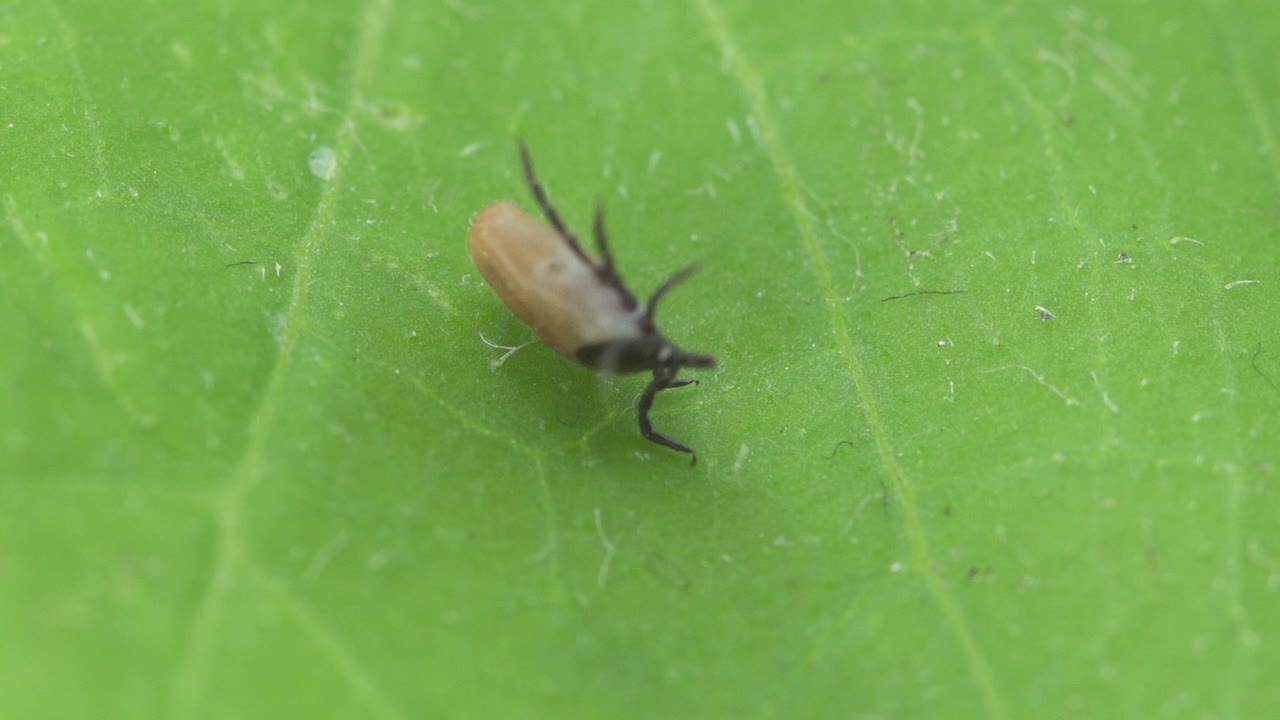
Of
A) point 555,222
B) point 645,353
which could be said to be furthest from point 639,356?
point 555,222

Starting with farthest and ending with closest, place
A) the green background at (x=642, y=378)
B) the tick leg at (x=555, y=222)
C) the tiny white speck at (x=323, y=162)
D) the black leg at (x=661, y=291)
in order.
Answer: the tiny white speck at (x=323, y=162), the tick leg at (x=555, y=222), the black leg at (x=661, y=291), the green background at (x=642, y=378)

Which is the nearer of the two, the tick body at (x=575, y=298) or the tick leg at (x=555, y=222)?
the tick body at (x=575, y=298)

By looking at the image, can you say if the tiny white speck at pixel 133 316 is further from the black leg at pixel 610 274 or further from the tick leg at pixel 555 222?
the black leg at pixel 610 274

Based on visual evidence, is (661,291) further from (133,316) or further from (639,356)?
(133,316)

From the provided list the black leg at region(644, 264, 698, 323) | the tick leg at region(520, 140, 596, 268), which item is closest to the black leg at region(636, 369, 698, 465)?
the black leg at region(644, 264, 698, 323)

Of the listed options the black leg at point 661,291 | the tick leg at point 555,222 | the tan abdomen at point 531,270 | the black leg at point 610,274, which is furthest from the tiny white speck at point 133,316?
the black leg at point 661,291

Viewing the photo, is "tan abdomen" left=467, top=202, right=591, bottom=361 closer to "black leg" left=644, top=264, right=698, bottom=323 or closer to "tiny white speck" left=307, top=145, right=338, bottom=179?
"black leg" left=644, top=264, right=698, bottom=323
